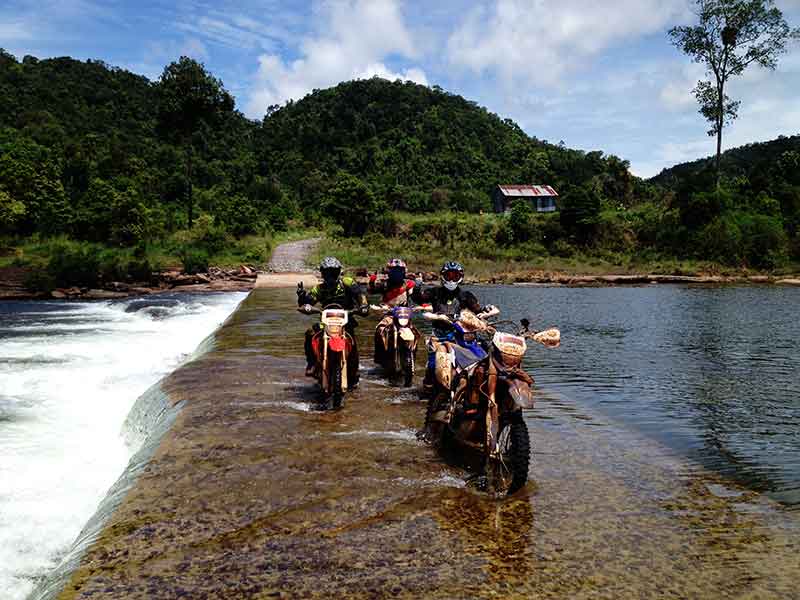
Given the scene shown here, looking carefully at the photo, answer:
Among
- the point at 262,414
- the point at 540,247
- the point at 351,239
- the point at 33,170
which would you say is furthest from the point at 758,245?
the point at 33,170

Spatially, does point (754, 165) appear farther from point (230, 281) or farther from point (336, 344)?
point (336, 344)

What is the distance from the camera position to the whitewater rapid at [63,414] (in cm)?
521

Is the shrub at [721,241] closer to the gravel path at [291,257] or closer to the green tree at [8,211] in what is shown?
the gravel path at [291,257]

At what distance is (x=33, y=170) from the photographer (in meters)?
44.8

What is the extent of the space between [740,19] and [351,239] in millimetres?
34222

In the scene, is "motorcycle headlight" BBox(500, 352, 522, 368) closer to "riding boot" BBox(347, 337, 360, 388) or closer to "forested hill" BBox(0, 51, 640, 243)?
"riding boot" BBox(347, 337, 360, 388)

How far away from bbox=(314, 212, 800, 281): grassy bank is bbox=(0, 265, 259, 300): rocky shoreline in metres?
7.51

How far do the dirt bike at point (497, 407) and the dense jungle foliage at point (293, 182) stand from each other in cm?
3283

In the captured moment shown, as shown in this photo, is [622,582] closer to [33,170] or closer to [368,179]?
[33,170]

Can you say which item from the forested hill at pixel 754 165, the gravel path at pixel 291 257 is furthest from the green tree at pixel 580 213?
the gravel path at pixel 291 257

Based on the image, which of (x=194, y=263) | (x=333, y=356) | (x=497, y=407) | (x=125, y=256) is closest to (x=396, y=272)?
(x=333, y=356)

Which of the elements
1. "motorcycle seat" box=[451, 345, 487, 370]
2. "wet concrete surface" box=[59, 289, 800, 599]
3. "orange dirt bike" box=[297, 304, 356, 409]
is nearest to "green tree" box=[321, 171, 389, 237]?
"orange dirt bike" box=[297, 304, 356, 409]

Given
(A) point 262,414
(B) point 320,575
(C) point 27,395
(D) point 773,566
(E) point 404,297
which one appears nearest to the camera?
(B) point 320,575

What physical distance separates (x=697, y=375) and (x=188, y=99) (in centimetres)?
4680
